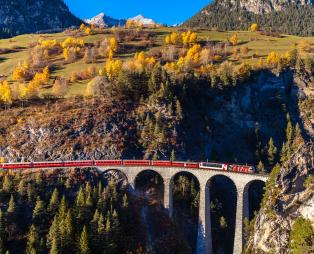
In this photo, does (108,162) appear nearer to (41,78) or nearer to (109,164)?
(109,164)

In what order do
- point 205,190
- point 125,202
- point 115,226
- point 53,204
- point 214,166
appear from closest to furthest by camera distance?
point 115,226, point 53,204, point 125,202, point 214,166, point 205,190

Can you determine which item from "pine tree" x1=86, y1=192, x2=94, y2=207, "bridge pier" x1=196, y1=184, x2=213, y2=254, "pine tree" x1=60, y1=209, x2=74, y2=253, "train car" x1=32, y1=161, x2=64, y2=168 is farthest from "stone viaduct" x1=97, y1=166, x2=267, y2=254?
"pine tree" x1=60, y1=209, x2=74, y2=253

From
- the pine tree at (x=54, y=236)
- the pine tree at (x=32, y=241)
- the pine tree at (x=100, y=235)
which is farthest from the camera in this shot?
the pine tree at (x=100, y=235)

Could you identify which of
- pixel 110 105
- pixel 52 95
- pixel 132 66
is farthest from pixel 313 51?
pixel 52 95

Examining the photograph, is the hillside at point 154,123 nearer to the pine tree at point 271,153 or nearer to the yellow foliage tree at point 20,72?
the pine tree at point 271,153

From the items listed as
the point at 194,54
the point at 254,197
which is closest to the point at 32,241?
the point at 254,197

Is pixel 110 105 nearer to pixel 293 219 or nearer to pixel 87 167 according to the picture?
pixel 87 167

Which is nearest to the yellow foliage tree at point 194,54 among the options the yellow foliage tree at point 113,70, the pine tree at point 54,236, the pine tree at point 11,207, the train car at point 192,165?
the yellow foliage tree at point 113,70
